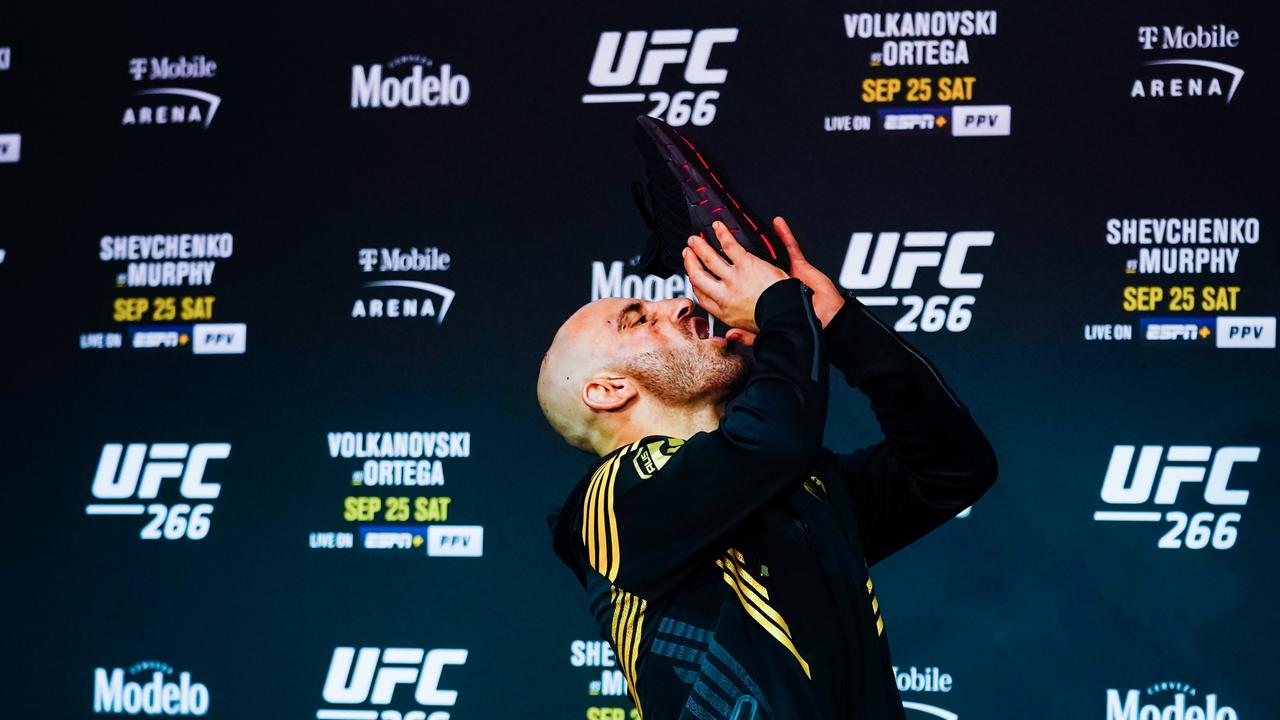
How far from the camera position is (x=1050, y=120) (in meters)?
2.92

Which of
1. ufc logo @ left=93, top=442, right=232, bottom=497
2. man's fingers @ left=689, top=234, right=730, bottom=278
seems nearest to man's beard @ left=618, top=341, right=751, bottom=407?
man's fingers @ left=689, top=234, right=730, bottom=278

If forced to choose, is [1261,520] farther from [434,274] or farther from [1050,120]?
[434,274]

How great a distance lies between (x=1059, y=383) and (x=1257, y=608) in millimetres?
652

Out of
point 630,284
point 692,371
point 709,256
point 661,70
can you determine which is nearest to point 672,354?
point 692,371

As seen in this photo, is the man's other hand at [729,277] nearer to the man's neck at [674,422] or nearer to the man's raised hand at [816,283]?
the man's raised hand at [816,283]

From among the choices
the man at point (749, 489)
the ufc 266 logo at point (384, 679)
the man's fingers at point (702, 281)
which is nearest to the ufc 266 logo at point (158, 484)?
the ufc 266 logo at point (384, 679)

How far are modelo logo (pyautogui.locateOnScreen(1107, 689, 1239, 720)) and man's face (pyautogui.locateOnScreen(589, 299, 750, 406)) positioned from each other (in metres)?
1.65

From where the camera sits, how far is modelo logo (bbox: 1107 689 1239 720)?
9.06ft

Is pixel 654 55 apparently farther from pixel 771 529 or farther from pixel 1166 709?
pixel 1166 709

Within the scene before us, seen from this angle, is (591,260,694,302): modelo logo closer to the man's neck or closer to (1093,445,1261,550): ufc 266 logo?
(1093,445,1261,550): ufc 266 logo

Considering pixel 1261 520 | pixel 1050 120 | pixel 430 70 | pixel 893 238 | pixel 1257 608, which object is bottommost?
pixel 1257 608

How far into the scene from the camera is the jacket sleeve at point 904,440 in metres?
1.51

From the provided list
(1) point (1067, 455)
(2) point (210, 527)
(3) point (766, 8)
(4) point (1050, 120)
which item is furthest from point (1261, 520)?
(2) point (210, 527)

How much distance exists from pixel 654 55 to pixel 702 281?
164 centimetres
